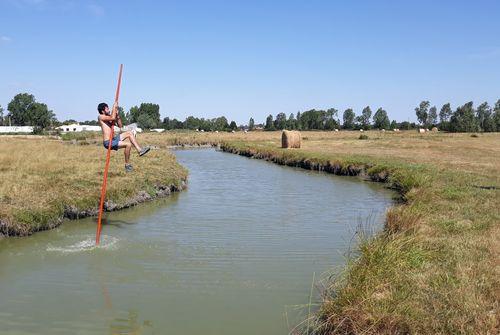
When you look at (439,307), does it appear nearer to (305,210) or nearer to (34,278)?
(34,278)

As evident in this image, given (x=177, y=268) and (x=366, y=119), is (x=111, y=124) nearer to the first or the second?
(x=177, y=268)

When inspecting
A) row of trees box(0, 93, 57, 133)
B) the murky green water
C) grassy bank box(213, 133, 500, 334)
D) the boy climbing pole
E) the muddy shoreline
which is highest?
row of trees box(0, 93, 57, 133)

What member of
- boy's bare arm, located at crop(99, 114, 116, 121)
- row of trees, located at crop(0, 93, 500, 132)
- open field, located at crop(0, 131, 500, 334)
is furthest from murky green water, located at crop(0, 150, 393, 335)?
row of trees, located at crop(0, 93, 500, 132)

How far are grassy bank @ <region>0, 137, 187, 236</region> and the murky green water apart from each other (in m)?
0.45

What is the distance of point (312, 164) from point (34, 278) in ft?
84.4

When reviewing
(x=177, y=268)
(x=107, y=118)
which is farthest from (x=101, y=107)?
(x=177, y=268)

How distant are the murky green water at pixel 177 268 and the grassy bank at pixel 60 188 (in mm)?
453

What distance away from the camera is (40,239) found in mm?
12586

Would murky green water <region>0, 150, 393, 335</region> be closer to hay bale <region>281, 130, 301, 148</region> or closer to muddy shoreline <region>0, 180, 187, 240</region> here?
muddy shoreline <region>0, 180, 187, 240</region>

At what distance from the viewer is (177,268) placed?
33.9ft

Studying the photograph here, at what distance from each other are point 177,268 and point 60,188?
24.4 ft

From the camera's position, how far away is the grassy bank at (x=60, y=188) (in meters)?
13.1

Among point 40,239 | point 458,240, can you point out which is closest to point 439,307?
point 458,240

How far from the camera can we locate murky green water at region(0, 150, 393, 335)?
773cm
